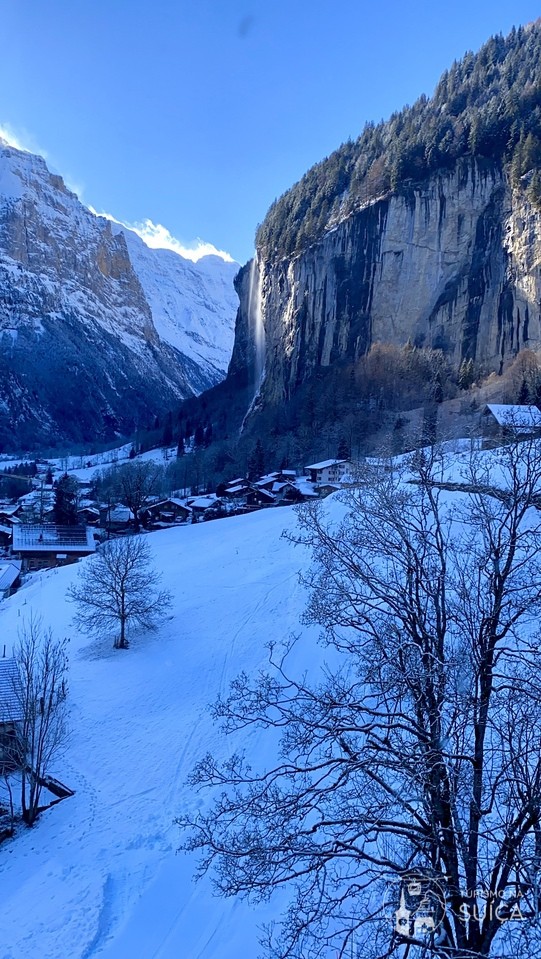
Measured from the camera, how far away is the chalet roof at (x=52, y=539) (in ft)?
143

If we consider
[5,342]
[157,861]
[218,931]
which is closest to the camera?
[218,931]

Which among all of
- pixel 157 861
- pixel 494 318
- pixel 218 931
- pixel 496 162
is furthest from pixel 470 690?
pixel 496 162

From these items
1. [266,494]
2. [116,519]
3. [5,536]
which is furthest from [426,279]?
[5,536]

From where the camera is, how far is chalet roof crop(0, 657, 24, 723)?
39.5 ft

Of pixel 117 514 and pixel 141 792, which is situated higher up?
pixel 141 792

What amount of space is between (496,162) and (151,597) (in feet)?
225

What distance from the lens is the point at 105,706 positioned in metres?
15.4

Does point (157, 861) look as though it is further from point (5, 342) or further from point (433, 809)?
point (5, 342)

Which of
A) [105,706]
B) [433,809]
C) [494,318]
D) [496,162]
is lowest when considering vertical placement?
[105,706]

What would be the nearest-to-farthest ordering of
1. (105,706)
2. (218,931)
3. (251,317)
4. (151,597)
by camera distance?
(218,931)
(105,706)
(151,597)
(251,317)

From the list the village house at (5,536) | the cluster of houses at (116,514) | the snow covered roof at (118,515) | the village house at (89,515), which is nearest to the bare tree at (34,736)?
the cluster of houses at (116,514)

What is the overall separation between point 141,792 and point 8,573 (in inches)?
1247

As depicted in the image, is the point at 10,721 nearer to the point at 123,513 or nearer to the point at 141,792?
the point at 141,792

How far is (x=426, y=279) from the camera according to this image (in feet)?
222
